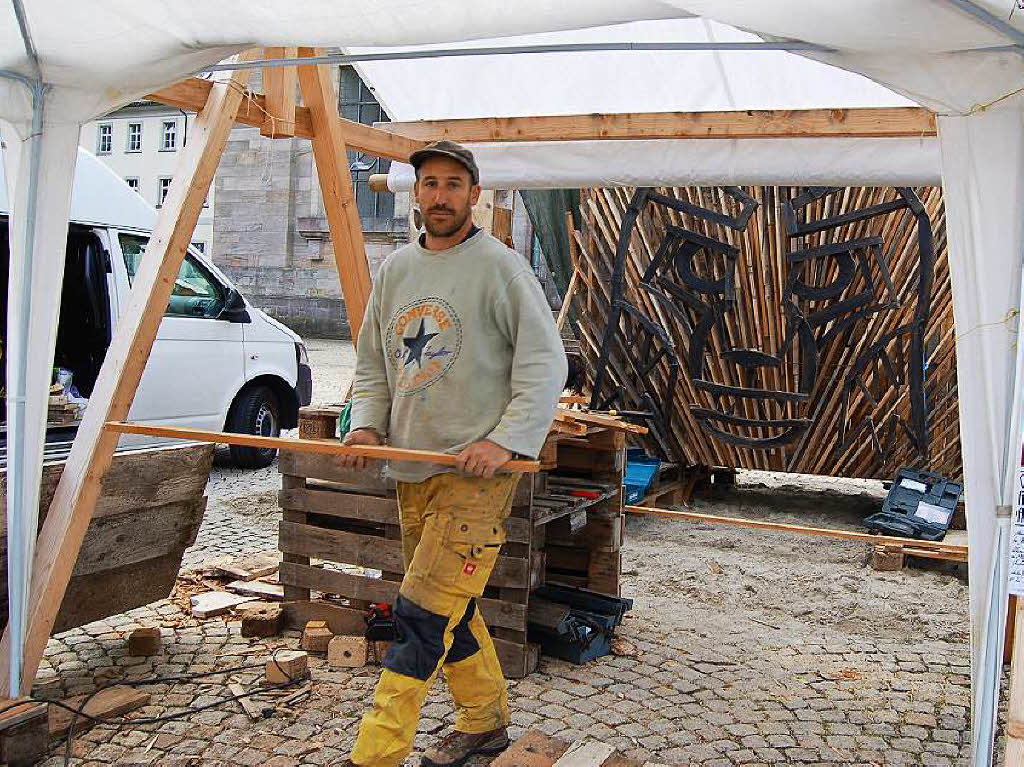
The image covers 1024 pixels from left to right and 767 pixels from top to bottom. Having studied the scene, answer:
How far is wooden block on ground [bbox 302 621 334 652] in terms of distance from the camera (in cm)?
469

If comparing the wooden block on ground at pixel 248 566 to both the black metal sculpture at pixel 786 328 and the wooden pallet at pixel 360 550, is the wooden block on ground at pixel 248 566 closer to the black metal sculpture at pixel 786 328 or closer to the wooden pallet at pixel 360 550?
the wooden pallet at pixel 360 550

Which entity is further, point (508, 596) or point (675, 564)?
point (675, 564)

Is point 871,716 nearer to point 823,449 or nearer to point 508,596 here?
point 508,596

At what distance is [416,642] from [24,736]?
146cm

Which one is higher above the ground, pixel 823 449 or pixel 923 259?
pixel 923 259

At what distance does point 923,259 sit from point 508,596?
476 centimetres

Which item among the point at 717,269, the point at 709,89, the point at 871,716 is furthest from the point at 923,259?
the point at 871,716

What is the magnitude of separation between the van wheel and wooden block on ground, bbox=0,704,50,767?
18.4 ft

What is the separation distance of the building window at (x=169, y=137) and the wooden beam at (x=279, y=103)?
1580 inches

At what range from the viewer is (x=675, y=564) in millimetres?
6984

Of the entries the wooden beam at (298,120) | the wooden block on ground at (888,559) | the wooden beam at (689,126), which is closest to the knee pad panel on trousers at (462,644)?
the wooden beam at (298,120)

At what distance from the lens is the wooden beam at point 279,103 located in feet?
15.7

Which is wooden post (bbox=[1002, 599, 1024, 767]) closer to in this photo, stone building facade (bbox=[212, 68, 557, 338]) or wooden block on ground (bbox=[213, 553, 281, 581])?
wooden block on ground (bbox=[213, 553, 281, 581])

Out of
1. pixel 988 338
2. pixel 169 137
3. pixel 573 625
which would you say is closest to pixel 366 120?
pixel 169 137
